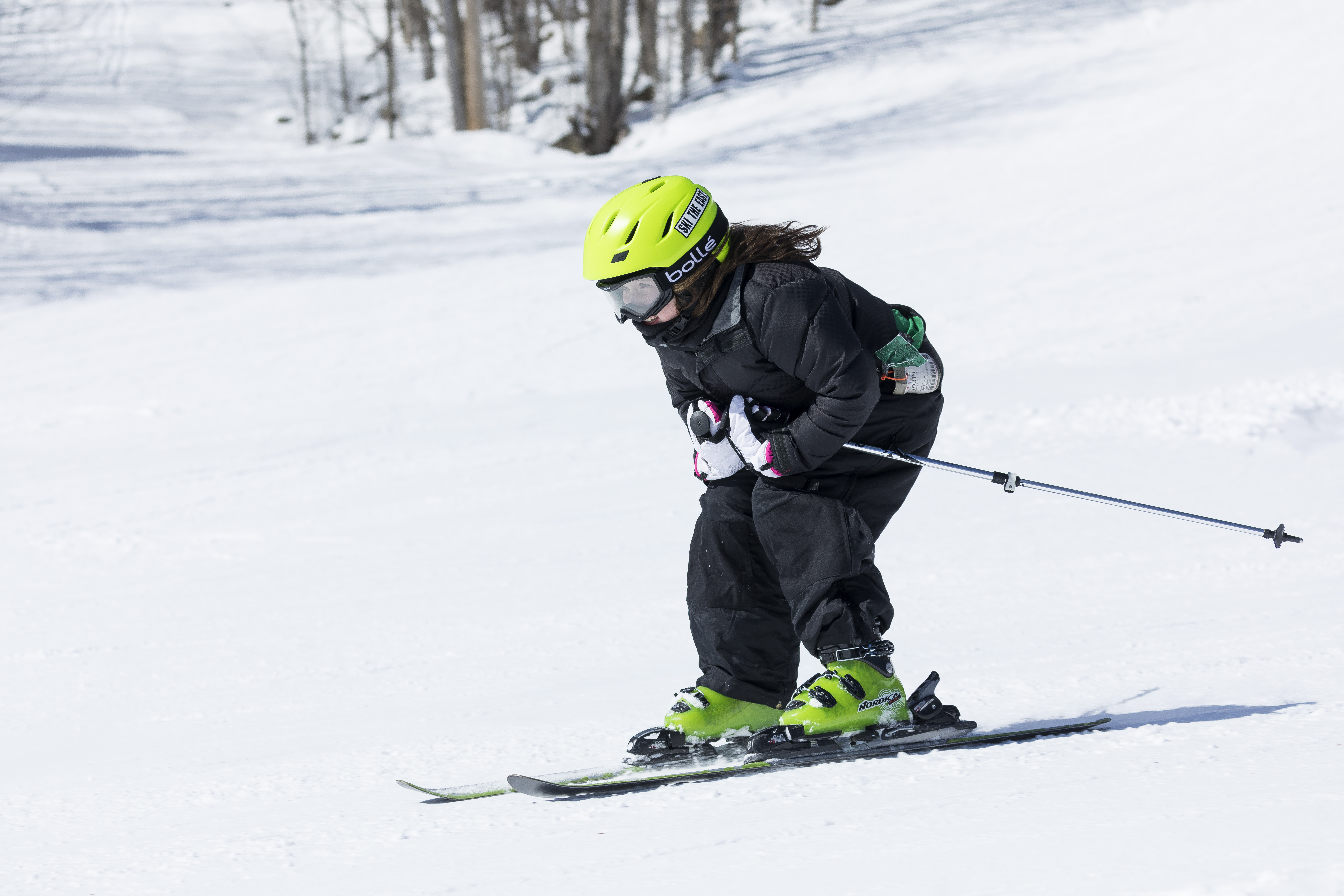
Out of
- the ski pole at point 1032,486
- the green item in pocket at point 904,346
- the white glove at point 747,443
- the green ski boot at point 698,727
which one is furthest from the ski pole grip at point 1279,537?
the green ski boot at point 698,727

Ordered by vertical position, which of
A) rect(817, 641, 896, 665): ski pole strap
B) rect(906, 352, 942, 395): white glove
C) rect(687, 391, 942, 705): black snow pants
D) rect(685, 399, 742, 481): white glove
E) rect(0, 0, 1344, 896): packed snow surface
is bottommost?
rect(0, 0, 1344, 896): packed snow surface

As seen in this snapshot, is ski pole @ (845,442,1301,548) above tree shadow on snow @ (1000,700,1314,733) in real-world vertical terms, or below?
above

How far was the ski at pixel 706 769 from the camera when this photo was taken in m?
2.86

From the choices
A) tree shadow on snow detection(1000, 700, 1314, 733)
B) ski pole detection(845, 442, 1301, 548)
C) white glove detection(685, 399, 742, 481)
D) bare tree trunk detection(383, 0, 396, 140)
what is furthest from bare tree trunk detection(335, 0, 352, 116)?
tree shadow on snow detection(1000, 700, 1314, 733)

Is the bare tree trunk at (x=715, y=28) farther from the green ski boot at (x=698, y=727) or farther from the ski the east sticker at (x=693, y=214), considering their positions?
the green ski boot at (x=698, y=727)

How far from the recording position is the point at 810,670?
429 cm

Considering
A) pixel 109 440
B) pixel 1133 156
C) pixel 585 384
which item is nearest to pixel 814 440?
pixel 585 384

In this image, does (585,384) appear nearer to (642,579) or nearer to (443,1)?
(642,579)

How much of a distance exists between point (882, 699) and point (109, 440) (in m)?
6.10

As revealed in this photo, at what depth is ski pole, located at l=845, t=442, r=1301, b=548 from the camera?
3.03 m

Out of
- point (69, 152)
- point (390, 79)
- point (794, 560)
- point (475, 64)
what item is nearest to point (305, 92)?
point (390, 79)

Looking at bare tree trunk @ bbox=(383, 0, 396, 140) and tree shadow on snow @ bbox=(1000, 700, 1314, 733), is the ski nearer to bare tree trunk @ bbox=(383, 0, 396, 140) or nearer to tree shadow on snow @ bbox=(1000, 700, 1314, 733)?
tree shadow on snow @ bbox=(1000, 700, 1314, 733)

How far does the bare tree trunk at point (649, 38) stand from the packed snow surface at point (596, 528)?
476 inches

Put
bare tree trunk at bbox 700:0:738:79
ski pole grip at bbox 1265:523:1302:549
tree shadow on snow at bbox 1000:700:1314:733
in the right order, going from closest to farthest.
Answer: ski pole grip at bbox 1265:523:1302:549 → tree shadow on snow at bbox 1000:700:1314:733 → bare tree trunk at bbox 700:0:738:79
